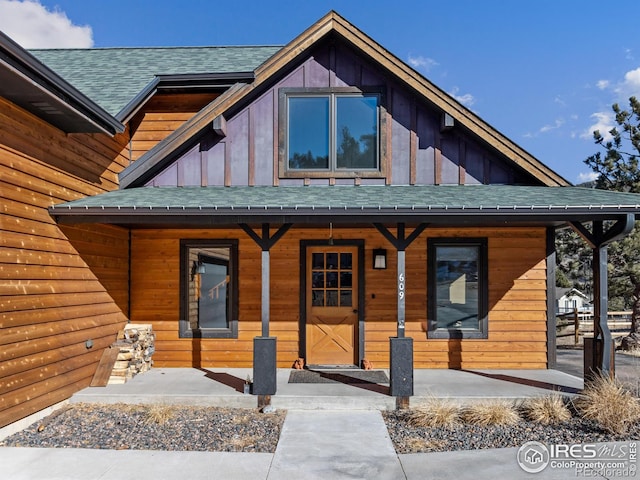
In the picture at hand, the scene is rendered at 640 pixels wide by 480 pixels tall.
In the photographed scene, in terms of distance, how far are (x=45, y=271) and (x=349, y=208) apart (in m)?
4.02

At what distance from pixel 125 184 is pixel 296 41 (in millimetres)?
3773

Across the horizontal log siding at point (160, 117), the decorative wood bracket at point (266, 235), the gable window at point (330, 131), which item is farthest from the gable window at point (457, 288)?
Result: the horizontal log siding at point (160, 117)

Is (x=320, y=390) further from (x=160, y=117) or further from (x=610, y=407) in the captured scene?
(x=160, y=117)

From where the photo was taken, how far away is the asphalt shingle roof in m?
7.66

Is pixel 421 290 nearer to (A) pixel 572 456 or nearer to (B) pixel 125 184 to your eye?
(A) pixel 572 456

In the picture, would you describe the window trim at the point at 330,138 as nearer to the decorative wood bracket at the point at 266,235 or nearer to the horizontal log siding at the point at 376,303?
the horizontal log siding at the point at 376,303

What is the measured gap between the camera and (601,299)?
20.2ft

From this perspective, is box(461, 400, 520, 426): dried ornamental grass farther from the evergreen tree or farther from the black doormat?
the evergreen tree

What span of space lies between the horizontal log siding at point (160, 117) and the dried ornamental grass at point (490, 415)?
22.3 feet

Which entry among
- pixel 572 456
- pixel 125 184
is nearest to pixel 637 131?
pixel 572 456

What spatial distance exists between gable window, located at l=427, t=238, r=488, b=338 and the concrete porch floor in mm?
874

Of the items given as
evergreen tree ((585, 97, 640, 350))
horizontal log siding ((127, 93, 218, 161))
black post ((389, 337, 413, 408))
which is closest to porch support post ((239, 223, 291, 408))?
black post ((389, 337, 413, 408))

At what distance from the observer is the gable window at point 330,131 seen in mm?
7566

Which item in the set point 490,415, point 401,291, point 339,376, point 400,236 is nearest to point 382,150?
point 400,236
